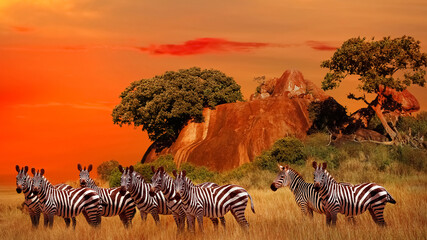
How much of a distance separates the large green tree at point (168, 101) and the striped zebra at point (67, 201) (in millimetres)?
32659

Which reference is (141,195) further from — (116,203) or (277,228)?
(277,228)

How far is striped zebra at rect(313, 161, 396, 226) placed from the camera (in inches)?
547

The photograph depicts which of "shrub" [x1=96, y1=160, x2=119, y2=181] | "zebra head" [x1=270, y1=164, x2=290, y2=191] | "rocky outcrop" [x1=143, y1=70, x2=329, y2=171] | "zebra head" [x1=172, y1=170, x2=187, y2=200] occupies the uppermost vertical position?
"zebra head" [x1=172, y1=170, x2=187, y2=200]

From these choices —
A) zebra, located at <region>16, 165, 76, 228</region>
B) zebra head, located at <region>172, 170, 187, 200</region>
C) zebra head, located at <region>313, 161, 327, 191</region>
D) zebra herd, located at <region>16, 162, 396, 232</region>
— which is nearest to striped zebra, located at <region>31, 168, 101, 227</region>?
zebra herd, located at <region>16, 162, 396, 232</region>

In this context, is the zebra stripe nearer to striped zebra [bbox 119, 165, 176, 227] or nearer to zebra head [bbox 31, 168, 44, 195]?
striped zebra [bbox 119, 165, 176, 227]

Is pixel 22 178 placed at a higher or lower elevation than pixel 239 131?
higher

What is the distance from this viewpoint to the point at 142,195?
49.4 feet

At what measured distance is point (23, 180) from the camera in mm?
15312

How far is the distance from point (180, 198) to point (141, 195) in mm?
1954

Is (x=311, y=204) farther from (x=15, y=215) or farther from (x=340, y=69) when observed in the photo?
(x=340, y=69)

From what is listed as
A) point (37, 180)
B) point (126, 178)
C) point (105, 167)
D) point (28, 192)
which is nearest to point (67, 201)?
point (37, 180)

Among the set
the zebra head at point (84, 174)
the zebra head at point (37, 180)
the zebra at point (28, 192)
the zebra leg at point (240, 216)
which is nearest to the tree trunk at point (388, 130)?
the zebra leg at point (240, 216)

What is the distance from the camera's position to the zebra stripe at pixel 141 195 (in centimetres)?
1444

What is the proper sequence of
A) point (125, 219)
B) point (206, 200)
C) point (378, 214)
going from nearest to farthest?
point (206, 200)
point (378, 214)
point (125, 219)
